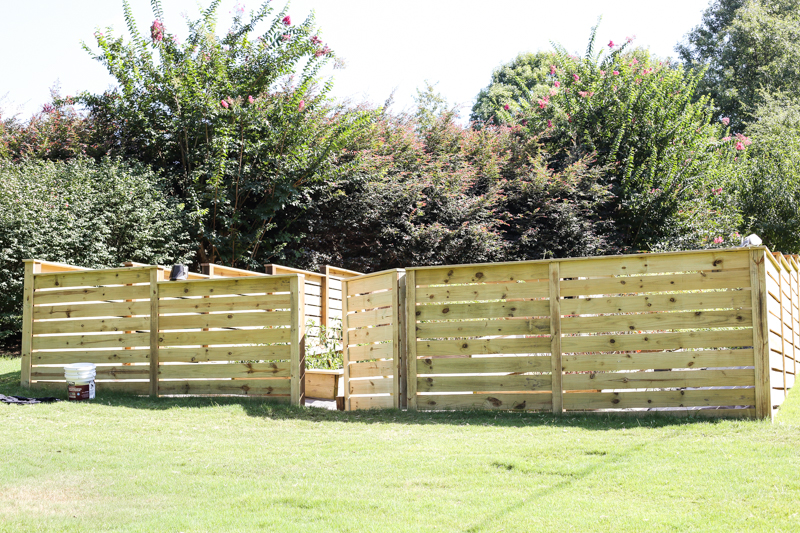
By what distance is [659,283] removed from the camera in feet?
19.7

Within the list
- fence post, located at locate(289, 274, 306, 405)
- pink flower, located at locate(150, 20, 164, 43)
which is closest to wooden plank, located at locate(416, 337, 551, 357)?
fence post, located at locate(289, 274, 306, 405)

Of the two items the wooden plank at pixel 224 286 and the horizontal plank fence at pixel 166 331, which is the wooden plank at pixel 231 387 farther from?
the wooden plank at pixel 224 286

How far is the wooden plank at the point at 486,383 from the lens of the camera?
6.29 m

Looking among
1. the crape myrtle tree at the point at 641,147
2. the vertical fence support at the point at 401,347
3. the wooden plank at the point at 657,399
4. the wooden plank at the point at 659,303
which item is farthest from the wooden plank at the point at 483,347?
the crape myrtle tree at the point at 641,147

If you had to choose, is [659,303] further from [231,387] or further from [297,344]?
[231,387]

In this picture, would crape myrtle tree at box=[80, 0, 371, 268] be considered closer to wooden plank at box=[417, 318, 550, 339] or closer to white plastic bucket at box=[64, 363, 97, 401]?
white plastic bucket at box=[64, 363, 97, 401]

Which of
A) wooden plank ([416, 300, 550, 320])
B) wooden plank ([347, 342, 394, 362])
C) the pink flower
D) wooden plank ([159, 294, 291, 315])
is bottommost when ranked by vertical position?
wooden plank ([347, 342, 394, 362])

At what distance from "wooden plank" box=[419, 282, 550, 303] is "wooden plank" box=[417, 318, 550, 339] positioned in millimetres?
231

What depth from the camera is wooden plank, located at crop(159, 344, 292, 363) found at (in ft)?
23.7

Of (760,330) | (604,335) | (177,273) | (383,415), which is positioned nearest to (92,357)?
(177,273)

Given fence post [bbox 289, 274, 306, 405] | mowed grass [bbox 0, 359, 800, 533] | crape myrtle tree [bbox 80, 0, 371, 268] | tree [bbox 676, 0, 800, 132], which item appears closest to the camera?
mowed grass [bbox 0, 359, 800, 533]

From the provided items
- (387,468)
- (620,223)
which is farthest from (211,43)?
(387,468)

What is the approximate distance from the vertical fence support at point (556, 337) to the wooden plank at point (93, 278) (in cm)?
470

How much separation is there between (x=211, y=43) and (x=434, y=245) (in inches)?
250
